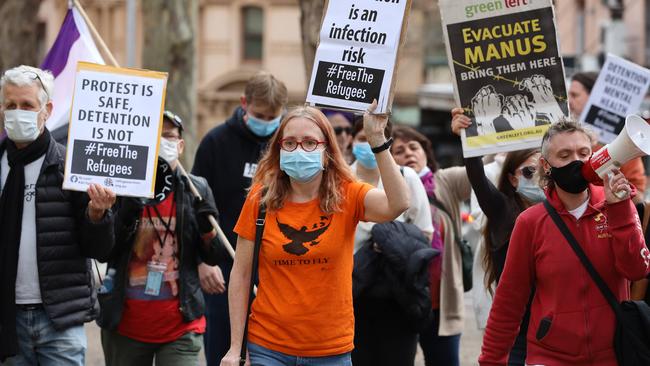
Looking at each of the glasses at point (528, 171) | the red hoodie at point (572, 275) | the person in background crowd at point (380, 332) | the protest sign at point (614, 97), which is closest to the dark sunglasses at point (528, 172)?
the glasses at point (528, 171)

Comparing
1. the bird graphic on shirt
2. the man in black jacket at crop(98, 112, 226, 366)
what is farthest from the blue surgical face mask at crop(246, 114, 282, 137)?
the bird graphic on shirt

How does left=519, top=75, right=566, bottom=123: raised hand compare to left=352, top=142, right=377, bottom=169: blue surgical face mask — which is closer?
left=519, top=75, right=566, bottom=123: raised hand

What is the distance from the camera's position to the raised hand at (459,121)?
6.56 m

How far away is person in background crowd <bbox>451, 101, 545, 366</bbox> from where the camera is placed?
649 centimetres

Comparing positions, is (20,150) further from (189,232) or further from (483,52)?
(483,52)

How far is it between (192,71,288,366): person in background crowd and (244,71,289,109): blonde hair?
1 centimetres

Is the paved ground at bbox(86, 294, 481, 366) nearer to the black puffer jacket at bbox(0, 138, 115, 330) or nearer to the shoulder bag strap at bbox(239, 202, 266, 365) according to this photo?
the black puffer jacket at bbox(0, 138, 115, 330)

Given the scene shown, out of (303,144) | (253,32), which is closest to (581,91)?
(303,144)

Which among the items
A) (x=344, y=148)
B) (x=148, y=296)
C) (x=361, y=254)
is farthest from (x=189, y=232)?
(x=344, y=148)

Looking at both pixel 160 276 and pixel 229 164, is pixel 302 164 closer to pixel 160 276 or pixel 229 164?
pixel 160 276

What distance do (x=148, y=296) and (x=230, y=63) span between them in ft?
131

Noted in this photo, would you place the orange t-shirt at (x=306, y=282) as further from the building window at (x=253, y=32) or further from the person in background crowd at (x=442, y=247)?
the building window at (x=253, y=32)

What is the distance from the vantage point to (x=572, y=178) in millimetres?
5383

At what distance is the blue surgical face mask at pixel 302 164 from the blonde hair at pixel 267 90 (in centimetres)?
229
